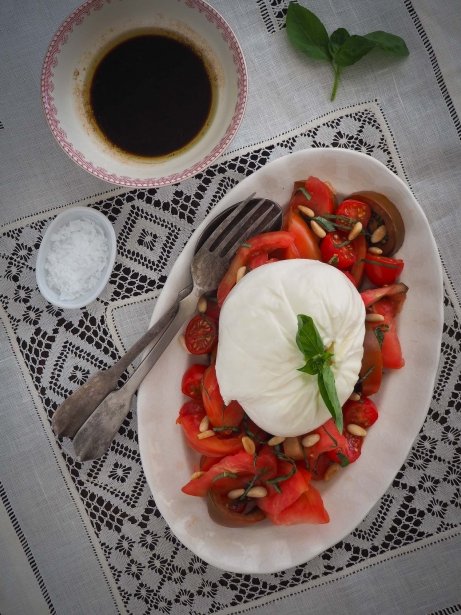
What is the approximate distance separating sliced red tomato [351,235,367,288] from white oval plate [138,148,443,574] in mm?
93

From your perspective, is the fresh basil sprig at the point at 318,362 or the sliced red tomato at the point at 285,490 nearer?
the fresh basil sprig at the point at 318,362

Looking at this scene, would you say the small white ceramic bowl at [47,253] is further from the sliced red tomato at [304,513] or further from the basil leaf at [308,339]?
the sliced red tomato at [304,513]

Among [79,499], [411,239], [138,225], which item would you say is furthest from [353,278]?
[79,499]

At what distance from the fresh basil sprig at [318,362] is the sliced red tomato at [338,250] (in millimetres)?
210

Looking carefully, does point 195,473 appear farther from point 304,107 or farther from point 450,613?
point 304,107

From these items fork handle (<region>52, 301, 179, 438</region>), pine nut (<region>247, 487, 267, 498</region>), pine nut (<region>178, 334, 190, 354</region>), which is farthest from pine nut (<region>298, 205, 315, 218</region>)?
pine nut (<region>247, 487, 267, 498</region>)

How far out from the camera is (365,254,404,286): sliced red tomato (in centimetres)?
121

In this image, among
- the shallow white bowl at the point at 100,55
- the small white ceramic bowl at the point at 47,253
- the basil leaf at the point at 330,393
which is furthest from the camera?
the small white ceramic bowl at the point at 47,253

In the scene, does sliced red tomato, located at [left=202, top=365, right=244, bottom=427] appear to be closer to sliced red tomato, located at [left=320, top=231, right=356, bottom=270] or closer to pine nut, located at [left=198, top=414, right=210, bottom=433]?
pine nut, located at [left=198, top=414, right=210, bottom=433]

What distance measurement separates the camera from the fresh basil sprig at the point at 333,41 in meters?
1.26

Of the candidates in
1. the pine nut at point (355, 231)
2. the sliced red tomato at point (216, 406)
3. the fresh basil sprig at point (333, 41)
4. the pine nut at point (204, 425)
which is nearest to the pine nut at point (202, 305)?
the sliced red tomato at point (216, 406)

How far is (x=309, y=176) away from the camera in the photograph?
48.8 inches

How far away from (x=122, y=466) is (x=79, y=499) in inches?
5.2

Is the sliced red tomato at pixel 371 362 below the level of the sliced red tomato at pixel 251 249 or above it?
below
